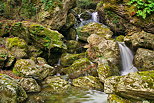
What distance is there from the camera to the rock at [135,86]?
419 cm

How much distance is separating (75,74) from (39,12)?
7486 millimetres

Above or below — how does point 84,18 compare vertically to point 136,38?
above

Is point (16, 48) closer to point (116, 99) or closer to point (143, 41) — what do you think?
point (116, 99)

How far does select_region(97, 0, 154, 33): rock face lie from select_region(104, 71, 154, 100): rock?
8135 mm

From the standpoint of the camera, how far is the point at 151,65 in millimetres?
9219

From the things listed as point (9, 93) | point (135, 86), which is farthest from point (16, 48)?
point (135, 86)

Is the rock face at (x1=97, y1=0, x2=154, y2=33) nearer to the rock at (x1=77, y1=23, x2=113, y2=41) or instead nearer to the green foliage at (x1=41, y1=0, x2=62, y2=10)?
the rock at (x1=77, y1=23, x2=113, y2=41)

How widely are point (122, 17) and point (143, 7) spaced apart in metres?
2.17

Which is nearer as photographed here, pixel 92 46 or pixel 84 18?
pixel 92 46

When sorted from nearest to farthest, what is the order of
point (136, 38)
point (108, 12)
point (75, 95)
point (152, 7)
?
point (75, 95) < point (136, 38) < point (152, 7) < point (108, 12)

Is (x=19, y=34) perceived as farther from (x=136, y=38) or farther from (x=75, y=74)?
(x=136, y=38)

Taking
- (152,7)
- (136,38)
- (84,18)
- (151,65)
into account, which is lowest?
(151,65)

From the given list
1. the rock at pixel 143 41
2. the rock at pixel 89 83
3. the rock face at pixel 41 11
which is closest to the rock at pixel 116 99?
the rock at pixel 89 83

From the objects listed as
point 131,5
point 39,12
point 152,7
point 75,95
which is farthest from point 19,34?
point 152,7
